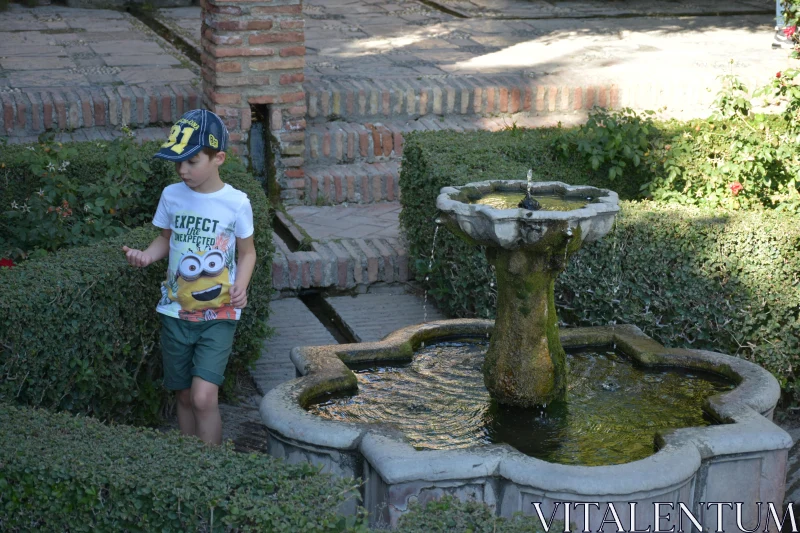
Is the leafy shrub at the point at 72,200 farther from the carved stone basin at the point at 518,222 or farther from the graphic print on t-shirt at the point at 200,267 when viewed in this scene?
the carved stone basin at the point at 518,222

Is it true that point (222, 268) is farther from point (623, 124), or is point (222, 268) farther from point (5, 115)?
point (5, 115)

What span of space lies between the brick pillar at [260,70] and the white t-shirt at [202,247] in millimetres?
2818

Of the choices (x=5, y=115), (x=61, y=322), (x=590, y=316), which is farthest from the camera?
(x=5, y=115)

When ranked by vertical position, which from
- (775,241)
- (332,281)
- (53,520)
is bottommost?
(332,281)

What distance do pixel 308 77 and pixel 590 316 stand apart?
357 centimetres

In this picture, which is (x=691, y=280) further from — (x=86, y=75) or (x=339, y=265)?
(x=86, y=75)

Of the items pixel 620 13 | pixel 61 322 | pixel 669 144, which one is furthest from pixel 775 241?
pixel 620 13

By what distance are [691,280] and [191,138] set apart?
7.62 feet

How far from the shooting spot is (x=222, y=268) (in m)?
3.71

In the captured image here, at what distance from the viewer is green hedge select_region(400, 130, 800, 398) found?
4504mm

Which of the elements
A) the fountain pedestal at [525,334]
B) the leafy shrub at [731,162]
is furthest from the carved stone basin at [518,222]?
the leafy shrub at [731,162]

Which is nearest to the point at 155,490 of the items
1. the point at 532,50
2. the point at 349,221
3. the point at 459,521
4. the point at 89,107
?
the point at 459,521

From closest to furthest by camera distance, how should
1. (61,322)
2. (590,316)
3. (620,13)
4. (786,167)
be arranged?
1. (61,322)
2. (590,316)
3. (786,167)
4. (620,13)

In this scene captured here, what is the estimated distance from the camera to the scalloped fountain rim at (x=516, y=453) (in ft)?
10.3
